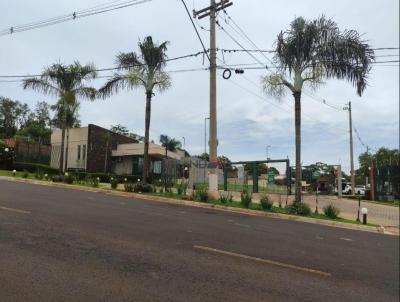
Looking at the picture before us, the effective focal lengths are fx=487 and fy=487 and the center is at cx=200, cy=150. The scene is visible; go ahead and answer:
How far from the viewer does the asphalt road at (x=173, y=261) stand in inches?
261

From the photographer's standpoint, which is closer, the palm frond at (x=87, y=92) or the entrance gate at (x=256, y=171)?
the entrance gate at (x=256, y=171)

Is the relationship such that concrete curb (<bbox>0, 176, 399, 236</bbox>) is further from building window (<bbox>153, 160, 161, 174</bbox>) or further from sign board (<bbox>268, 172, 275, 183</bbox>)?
building window (<bbox>153, 160, 161, 174</bbox>)

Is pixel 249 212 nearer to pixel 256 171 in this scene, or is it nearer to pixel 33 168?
pixel 256 171

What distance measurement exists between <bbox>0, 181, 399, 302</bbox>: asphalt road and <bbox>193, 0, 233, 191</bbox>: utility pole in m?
8.53

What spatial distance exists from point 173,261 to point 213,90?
1518 centimetres

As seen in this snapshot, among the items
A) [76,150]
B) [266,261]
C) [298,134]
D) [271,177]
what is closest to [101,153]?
[76,150]

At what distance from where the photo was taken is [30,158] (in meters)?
43.4

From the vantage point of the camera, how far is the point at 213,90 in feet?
74.4

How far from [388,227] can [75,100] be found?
2223 centimetres

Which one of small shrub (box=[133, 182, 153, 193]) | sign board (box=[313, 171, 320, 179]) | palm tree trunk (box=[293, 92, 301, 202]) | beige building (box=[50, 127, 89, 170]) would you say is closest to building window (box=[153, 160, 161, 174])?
beige building (box=[50, 127, 89, 170])

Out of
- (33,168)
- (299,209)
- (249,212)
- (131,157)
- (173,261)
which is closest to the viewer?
(173,261)

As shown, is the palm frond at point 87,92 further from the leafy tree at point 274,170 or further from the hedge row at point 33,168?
the leafy tree at point 274,170

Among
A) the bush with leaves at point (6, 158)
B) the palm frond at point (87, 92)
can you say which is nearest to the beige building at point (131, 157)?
the bush with leaves at point (6, 158)

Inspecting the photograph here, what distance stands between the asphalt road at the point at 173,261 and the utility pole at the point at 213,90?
8535mm
